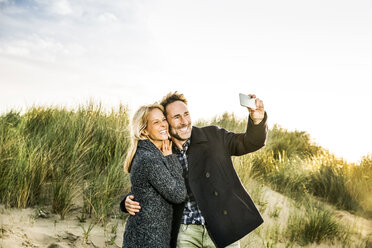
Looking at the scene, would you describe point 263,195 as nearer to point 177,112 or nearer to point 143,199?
point 177,112

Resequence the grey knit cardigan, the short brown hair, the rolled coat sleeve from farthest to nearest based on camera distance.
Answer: the short brown hair → the rolled coat sleeve → the grey knit cardigan

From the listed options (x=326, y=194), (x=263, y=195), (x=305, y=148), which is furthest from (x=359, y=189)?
(x=305, y=148)

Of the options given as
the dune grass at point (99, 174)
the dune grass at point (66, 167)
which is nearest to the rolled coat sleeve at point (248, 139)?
the dune grass at point (66, 167)

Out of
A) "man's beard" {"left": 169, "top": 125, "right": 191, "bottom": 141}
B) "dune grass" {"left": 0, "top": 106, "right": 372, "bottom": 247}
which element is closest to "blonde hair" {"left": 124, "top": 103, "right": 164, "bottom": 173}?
"man's beard" {"left": 169, "top": 125, "right": 191, "bottom": 141}

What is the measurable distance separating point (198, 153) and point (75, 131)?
12.8 feet

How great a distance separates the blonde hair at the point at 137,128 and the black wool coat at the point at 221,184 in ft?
1.89

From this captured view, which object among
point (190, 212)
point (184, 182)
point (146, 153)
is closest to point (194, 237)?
point (190, 212)

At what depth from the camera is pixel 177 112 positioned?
146 inches

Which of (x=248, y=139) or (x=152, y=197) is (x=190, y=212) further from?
(x=248, y=139)

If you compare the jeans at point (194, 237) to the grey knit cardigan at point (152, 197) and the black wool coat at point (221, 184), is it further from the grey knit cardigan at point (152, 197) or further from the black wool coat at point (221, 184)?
the grey knit cardigan at point (152, 197)

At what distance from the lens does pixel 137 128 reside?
131 inches

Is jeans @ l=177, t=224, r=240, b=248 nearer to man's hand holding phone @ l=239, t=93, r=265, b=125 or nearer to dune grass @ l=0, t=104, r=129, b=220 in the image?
man's hand holding phone @ l=239, t=93, r=265, b=125

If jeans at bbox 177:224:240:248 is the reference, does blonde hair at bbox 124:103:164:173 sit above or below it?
above

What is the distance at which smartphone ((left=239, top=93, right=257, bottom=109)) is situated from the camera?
329cm
